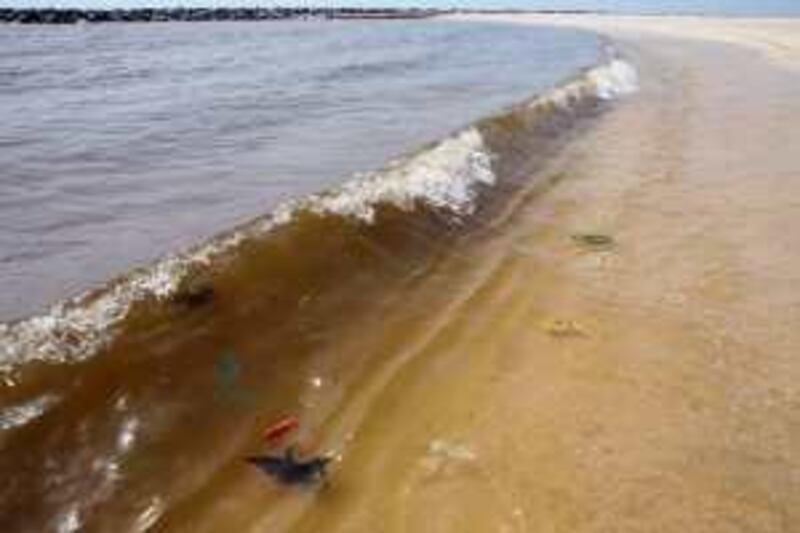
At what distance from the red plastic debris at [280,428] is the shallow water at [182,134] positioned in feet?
7.50

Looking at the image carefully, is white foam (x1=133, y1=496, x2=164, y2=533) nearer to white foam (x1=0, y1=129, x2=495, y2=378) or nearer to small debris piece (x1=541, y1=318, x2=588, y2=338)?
white foam (x1=0, y1=129, x2=495, y2=378)

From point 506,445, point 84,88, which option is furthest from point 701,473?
point 84,88

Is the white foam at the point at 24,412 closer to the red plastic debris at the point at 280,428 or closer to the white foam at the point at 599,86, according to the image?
the red plastic debris at the point at 280,428

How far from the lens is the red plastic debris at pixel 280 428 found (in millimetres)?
5781

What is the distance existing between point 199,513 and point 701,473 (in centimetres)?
288

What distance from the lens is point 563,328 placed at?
297 inches

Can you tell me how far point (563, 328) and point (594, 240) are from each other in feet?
8.51

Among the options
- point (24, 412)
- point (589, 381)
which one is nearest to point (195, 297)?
point (24, 412)

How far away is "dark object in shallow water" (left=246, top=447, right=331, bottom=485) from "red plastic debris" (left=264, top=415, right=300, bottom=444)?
186mm

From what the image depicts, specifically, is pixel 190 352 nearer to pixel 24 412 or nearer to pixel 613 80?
pixel 24 412

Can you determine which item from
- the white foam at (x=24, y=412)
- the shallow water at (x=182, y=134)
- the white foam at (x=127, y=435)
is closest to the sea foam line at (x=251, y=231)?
the white foam at (x=24, y=412)

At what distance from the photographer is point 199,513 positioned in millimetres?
5043

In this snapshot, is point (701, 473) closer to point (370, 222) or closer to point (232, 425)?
point (232, 425)

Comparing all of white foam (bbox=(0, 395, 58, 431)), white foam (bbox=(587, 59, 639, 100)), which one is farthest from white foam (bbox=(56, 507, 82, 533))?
white foam (bbox=(587, 59, 639, 100))
